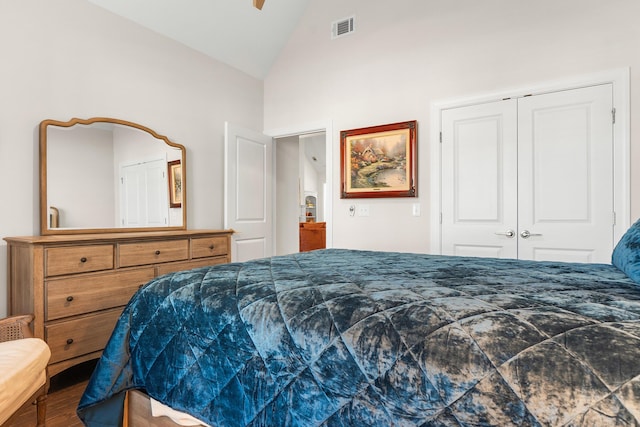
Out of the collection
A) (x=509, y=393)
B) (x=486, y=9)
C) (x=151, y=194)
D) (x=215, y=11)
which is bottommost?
(x=509, y=393)

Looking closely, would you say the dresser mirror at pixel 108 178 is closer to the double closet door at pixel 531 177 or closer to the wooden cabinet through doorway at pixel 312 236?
the double closet door at pixel 531 177

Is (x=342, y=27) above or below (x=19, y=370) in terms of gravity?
above

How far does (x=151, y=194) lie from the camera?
321 cm

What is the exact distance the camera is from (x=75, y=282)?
2.24 meters

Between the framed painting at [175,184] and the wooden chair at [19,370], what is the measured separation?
5.83ft

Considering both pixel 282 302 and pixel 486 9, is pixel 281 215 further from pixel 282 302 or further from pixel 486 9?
pixel 282 302

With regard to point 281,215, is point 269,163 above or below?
above

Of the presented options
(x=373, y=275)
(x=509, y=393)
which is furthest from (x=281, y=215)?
(x=509, y=393)

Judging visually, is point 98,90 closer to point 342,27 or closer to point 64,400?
Result: point 64,400

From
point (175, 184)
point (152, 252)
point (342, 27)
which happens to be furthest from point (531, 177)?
point (175, 184)

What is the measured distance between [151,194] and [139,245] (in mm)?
749

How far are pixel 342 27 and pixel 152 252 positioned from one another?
2.97m

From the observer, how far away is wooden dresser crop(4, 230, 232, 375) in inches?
82.6

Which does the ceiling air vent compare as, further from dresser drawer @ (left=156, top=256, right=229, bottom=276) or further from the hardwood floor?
the hardwood floor
